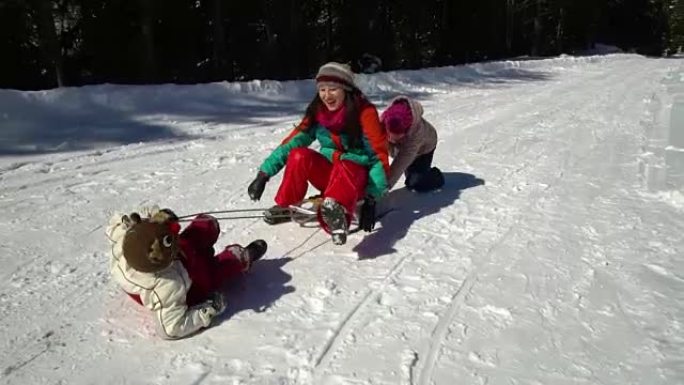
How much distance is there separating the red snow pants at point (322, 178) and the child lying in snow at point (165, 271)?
81 cm

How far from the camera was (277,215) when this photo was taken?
3721mm

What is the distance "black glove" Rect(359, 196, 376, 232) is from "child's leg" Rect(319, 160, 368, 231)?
0.10 metres

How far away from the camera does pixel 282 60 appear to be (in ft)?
53.4

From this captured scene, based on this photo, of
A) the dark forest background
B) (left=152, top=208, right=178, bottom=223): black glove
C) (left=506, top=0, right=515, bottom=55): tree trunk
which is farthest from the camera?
(left=506, top=0, right=515, bottom=55): tree trunk

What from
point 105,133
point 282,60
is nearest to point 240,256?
point 105,133

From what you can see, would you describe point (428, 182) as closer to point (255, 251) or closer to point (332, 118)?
point (332, 118)

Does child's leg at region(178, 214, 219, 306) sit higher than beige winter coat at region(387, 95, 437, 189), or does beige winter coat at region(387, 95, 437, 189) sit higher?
beige winter coat at region(387, 95, 437, 189)

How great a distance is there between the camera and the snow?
7.74 ft

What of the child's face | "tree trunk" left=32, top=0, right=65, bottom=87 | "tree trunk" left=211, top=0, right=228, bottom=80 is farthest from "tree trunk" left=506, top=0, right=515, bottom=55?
the child's face

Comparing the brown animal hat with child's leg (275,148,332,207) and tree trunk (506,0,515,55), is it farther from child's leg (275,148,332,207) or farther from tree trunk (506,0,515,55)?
tree trunk (506,0,515,55)

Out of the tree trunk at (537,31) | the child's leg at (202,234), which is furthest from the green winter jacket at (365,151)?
the tree trunk at (537,31)

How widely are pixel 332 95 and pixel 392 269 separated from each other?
1.12 meters

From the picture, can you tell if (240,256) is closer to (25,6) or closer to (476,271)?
(476,271)

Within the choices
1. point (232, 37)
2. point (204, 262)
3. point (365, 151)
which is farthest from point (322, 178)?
point (232, 37)
